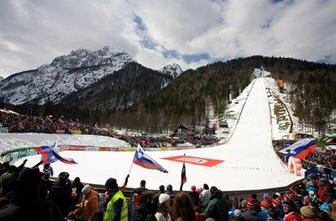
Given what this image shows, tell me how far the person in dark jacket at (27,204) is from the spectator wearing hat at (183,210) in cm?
166

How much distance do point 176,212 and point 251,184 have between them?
2150 centimetres

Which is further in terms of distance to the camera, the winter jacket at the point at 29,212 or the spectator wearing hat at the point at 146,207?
the spectator wearing hat at the point at 146,207

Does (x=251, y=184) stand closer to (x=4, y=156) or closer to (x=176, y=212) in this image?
(x=176, y=212)

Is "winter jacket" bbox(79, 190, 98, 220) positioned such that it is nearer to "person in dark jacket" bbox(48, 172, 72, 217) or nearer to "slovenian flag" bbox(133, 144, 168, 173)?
"person in dark jacket" bbox(48, 172, 72, 217)

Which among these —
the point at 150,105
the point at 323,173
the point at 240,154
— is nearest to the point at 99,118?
the point at 150,105

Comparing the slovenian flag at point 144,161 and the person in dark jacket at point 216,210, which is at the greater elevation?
the slovenian flag at point 144,161

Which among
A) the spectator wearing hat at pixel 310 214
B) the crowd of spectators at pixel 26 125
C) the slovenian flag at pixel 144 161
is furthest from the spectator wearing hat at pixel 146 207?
the crowd of spectators at pixel 26 125

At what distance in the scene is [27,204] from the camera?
318 centimetres

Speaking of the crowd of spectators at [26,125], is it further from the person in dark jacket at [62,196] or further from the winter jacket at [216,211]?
the winter jacket at [216,211]

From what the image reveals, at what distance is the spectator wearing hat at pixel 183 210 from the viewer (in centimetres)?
423

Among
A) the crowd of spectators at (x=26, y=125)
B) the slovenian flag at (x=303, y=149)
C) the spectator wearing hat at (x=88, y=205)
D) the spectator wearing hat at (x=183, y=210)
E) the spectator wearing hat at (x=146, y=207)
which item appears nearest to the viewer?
the spectator wearing hat at (x=183, y=210)

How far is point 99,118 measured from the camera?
490 ft

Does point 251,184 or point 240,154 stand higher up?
point 240,154

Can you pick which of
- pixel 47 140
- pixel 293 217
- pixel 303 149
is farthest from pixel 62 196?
pixel 47 140
